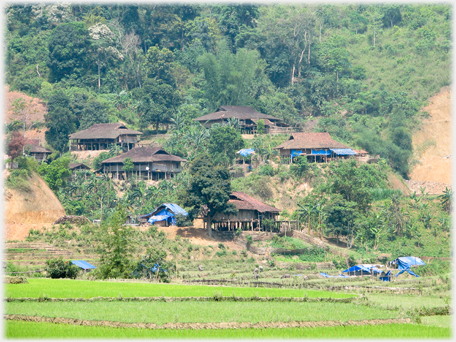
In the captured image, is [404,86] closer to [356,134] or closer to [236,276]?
[356,134]

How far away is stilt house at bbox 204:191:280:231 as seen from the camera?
4866 cm

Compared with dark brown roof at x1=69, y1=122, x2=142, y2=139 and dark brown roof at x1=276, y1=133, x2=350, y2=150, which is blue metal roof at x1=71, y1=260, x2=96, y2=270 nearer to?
dark brown roof at x1=276, y1=133, x2=350, y2=150

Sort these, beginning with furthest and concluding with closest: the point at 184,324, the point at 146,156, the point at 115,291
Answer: the point at 146,156, the point at 115,291, the point at 184,324

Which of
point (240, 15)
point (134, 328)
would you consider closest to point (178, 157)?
point (240, 15)

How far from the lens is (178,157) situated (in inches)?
2361

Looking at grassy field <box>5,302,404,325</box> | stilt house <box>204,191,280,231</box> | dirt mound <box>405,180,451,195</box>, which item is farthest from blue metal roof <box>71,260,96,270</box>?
dirt mound <box>405,180,451,195</box>

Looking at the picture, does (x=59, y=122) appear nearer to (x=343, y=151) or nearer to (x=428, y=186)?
(x=343, y=151)

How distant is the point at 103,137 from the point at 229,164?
39.9 ft

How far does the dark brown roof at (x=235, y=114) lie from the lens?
65.8 meters

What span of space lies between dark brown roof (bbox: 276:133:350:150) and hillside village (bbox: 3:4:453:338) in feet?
0.60

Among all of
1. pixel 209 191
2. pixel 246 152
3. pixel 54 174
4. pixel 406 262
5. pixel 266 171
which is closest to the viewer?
pixel 406 262

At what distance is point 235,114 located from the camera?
66250 mm

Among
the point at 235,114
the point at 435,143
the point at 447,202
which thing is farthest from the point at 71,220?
the point at 435,143

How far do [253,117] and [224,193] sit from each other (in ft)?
69.4
